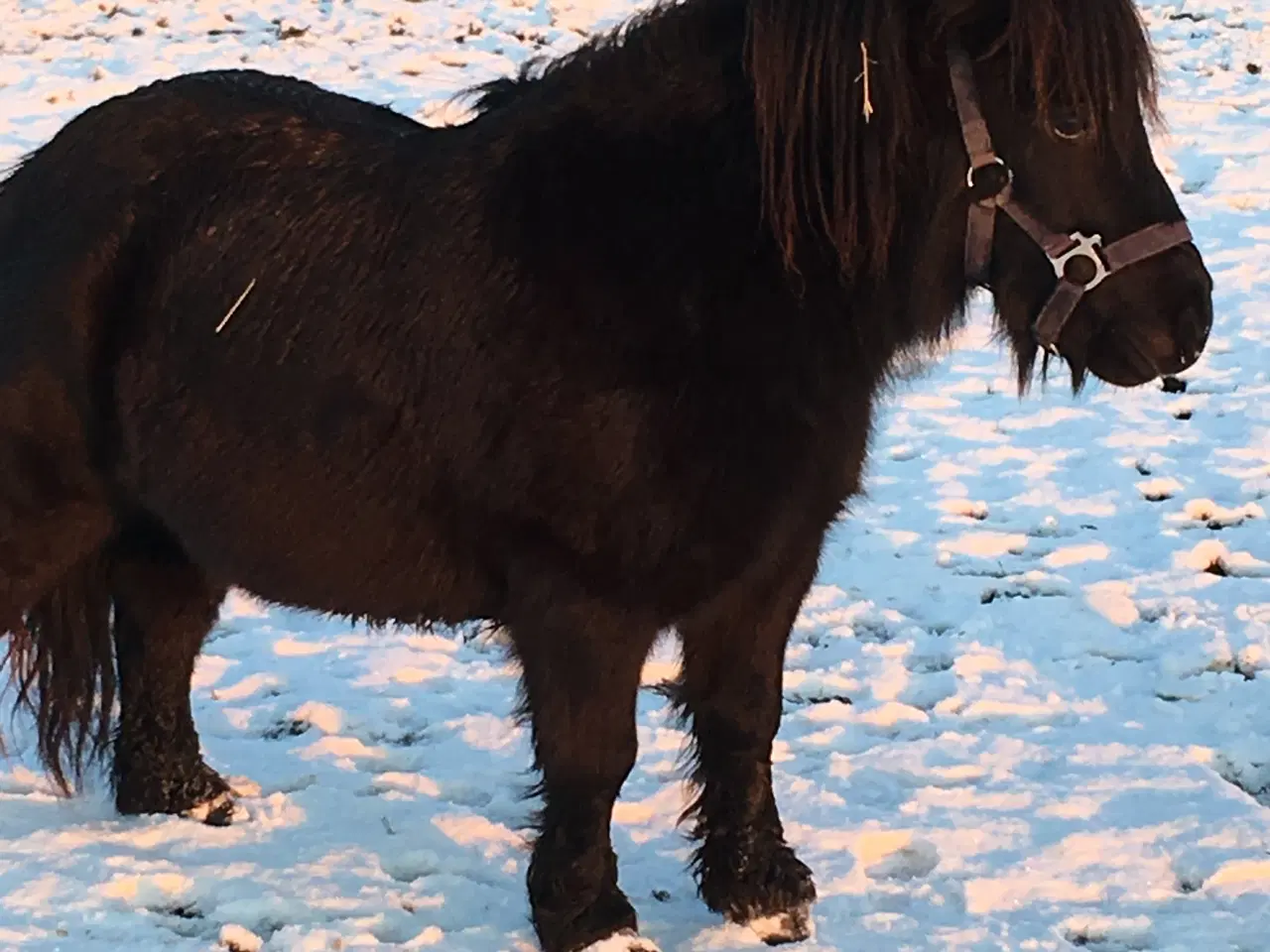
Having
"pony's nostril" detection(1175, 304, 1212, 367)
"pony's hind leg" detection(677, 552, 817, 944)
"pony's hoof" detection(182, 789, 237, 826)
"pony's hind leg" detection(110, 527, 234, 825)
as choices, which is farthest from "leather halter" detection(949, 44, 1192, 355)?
"pony's hoof" detection(182, 789, 237, 826)

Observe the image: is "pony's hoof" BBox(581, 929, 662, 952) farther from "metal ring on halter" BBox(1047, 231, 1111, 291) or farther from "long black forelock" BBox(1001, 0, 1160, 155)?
"long black forelock" BBox(1001, 0, 1160, 155)

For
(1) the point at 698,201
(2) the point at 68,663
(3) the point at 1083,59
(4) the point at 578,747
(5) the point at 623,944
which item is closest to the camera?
(3) the point at 1083,59

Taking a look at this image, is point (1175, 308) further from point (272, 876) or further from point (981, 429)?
point (981, 429)

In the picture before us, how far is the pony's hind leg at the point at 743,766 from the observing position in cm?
274

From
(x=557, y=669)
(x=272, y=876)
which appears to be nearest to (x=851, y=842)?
(x=557, y=669)

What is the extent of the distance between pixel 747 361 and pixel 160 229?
1203mm

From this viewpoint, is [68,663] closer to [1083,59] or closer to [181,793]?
[181,793]

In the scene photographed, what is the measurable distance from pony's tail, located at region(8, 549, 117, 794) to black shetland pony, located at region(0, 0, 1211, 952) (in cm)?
4

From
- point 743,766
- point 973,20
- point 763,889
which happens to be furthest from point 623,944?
point 973,20

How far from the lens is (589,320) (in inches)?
91.0

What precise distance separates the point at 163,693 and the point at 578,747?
1171 millimetres

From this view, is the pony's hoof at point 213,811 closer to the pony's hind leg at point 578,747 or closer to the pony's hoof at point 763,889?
the pony's hind leg at point 578,747

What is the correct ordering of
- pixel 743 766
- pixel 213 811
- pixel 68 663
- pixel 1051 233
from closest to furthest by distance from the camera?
1. pixel 1051 233
2. pixel 743 766
3. pixel 68 663
4. pixel 213 811

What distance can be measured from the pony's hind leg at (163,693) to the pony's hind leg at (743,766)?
3.69ft
